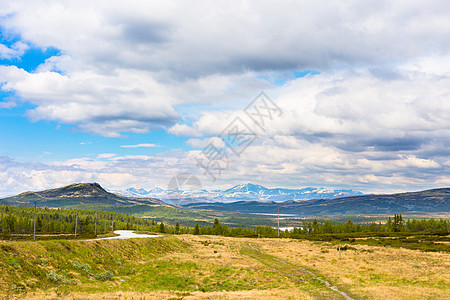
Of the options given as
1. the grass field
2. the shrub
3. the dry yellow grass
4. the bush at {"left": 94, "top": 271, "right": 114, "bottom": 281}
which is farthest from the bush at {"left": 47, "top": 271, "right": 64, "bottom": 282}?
the dry yellow grass

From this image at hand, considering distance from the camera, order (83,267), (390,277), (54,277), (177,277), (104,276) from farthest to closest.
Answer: (390,277), (177,277), (83,267), (104,276), (54,277)

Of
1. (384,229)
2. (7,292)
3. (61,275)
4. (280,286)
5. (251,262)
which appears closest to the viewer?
(7,292)

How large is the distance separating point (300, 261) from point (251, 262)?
10.0 m

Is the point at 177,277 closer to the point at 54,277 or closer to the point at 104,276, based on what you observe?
the point at 104,276

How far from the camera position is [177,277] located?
37719mm

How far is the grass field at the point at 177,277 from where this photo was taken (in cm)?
2753

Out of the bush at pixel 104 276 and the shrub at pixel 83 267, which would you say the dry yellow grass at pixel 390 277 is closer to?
the bush at pixel 104 276

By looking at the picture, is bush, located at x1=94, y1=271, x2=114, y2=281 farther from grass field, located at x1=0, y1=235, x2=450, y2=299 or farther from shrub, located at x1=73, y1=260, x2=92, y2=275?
shrub, located at x1=73, y1=260, x2=92, y2=275

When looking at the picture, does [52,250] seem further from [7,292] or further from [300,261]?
[300,261]

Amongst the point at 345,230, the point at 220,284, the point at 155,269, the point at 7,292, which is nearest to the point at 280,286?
the point at 220,284

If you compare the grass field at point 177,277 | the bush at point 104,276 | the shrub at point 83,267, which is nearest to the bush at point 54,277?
the grass field at point 177,277

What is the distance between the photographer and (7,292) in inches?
952

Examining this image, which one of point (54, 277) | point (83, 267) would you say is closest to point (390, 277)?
point (83, 267)

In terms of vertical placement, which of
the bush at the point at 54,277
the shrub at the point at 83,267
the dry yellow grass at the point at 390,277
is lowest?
the dry yellow grass at the point at 390,277
